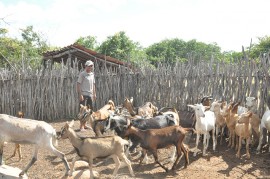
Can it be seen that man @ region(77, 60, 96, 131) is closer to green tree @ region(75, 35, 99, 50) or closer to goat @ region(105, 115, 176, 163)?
goat @ region(105, 115, 176, 163)

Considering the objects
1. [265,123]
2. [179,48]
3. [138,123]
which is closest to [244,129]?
[265,123]

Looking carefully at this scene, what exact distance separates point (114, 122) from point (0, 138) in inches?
86.9

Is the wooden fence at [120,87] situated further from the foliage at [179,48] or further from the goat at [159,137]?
the foliage at [179,48]

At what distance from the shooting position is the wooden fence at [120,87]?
935cm

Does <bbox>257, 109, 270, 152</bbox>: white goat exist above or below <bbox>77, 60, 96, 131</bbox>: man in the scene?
below

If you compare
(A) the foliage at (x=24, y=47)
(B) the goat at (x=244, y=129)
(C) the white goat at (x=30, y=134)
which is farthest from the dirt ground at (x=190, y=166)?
(A) the foliage at (x=24, y=47)

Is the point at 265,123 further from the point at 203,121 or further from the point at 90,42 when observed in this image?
the point at 90,42

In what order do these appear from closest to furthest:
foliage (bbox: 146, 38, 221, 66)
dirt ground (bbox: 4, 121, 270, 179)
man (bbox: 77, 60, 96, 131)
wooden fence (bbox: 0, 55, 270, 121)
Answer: dirt ground (bbox: 4, 121, 270, 179), man (bbox: 77, 60, 96, 131), wooden fence (bbox: 0, 55, 270, 121), foliage (bbox: 146, 38, 221, 66)

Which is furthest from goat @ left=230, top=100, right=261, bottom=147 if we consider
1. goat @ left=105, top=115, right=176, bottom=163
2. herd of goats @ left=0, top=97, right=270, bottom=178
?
goat @ left=105, top=115, right=176, bottom=163

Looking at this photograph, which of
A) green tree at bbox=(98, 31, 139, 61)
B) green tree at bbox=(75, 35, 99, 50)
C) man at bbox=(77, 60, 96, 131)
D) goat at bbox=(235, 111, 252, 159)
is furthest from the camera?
green tree at bbox=(75, 35, 99, 50)

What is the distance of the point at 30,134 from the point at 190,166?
3.30 m

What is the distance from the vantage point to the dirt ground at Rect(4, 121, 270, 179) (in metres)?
6.18

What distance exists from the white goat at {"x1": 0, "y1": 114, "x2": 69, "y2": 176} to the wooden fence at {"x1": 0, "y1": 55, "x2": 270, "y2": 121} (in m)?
5.30

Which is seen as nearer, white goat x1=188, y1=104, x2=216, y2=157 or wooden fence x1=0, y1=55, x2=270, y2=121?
white goat x1=188, y1=104, x2=216, y2=157
